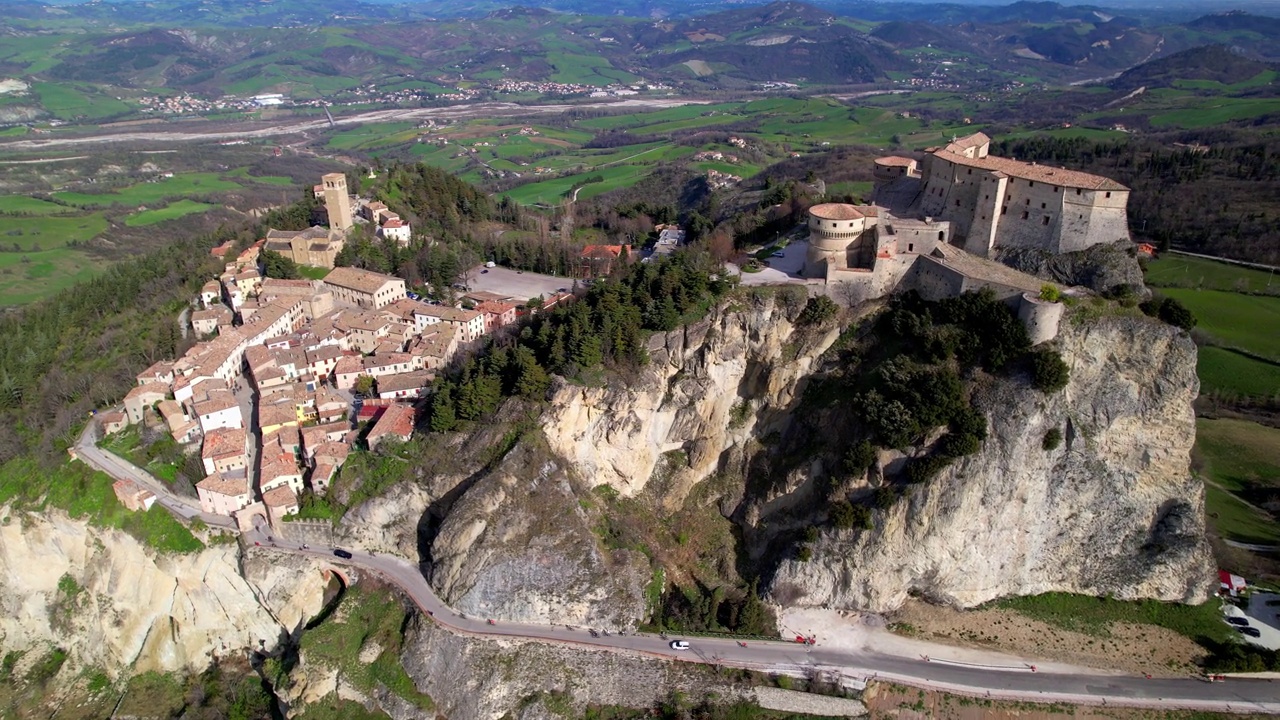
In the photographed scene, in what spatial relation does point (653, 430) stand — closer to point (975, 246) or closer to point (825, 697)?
point (825, 697)

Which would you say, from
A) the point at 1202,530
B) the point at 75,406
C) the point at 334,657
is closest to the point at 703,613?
the point at 334,657

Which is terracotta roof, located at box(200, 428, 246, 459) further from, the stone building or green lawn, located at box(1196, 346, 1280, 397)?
green lawn, located at box(1196, 346, 1280, 397)

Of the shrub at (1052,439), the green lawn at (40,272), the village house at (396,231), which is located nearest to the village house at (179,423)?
the village house at (396,231)

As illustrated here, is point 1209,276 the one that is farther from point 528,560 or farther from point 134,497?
point 134,497

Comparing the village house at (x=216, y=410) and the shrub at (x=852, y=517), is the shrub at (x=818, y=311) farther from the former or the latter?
the village house at (x=216, y=410)

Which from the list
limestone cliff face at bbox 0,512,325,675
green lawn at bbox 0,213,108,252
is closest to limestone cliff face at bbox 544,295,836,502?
limestone cliff face at bbox 0,512,325,675
